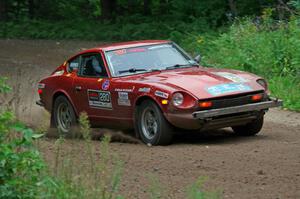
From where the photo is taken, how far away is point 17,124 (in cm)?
581

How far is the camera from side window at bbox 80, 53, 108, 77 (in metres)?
12.4

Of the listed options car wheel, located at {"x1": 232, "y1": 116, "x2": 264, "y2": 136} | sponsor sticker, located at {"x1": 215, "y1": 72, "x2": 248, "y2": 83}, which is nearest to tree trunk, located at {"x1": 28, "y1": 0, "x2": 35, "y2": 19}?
car wheel, located at {"x1": 232, "y1": 116, "x2": 264, "y2": 136}

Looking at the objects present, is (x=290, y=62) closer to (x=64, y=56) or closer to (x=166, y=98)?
(x=166, y=98)

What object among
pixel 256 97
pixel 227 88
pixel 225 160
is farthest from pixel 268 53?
pixel 225 160

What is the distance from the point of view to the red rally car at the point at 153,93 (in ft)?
35.5

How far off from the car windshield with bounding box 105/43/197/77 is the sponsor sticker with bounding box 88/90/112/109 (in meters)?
0.34

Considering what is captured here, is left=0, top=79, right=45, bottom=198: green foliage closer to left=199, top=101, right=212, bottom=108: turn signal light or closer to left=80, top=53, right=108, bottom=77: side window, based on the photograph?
left=199, top=101, right=212, bottom=108: turn signal light

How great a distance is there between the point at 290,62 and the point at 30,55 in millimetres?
11782

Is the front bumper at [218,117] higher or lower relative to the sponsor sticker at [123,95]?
lower

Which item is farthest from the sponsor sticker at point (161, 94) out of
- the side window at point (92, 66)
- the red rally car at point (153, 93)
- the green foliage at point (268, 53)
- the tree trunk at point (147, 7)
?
the tree trunk at point (147, 7)

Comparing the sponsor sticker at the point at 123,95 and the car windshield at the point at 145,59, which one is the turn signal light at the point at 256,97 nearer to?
the car windshield at the point at 145,59

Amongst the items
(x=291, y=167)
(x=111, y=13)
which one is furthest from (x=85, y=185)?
(x=111, y=13)

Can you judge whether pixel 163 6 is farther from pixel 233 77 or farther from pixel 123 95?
pixel 233 77

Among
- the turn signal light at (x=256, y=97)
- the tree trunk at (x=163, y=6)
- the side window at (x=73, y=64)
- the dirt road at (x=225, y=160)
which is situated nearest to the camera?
the dirt road at (x=225, y=160)
